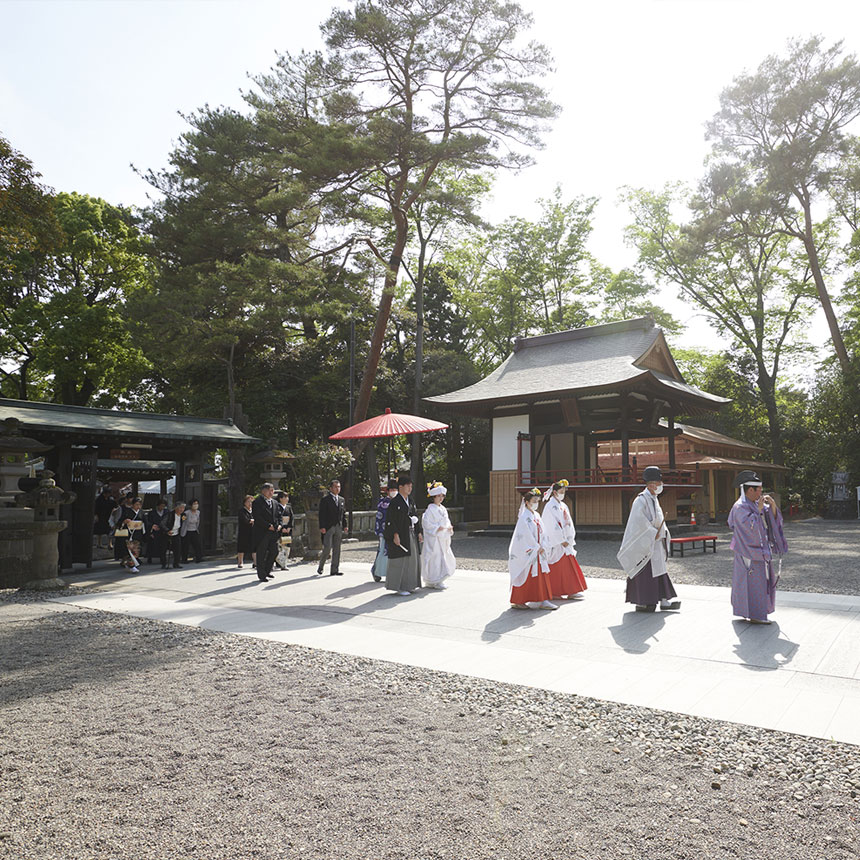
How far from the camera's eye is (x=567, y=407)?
21.2 m

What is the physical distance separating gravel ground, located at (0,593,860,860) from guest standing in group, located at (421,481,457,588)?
5.18 metres

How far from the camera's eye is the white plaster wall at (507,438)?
2276 centimetres

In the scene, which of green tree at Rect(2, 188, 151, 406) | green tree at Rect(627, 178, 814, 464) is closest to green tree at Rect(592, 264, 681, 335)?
green tree at Rect(627, 178, 814, 464)

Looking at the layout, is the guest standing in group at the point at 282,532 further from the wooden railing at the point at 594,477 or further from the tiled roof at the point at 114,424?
the wooden railing at the point at 594,477

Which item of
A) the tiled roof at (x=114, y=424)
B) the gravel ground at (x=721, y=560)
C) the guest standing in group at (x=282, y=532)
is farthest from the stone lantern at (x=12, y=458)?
the gravel ground at (x=721, y=560)

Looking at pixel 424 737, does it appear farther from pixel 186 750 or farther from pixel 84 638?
pixel 84 638

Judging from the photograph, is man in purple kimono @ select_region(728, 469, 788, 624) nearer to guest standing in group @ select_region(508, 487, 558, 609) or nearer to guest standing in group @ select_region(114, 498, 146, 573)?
guest standing in group @ select_region(508, 487, 558, 609)

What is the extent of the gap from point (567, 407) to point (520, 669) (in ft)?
52.9

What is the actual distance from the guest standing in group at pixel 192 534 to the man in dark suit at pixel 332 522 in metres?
3.84

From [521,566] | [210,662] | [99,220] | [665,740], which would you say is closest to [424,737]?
[665,740]

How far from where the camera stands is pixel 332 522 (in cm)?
1217

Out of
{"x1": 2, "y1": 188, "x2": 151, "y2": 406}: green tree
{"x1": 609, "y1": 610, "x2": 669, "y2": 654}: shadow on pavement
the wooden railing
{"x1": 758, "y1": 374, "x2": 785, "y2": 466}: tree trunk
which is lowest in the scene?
{"x1": 609, "y1": 610, "x2": 669, "y2": 654}: shadow on pavement

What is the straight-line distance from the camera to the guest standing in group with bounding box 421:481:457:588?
10.6 metres

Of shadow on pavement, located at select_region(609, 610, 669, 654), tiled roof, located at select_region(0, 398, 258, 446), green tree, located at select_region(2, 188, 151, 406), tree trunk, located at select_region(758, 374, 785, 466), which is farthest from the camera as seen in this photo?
tree trunk, located at select_region(758, 374, 785, 466)
